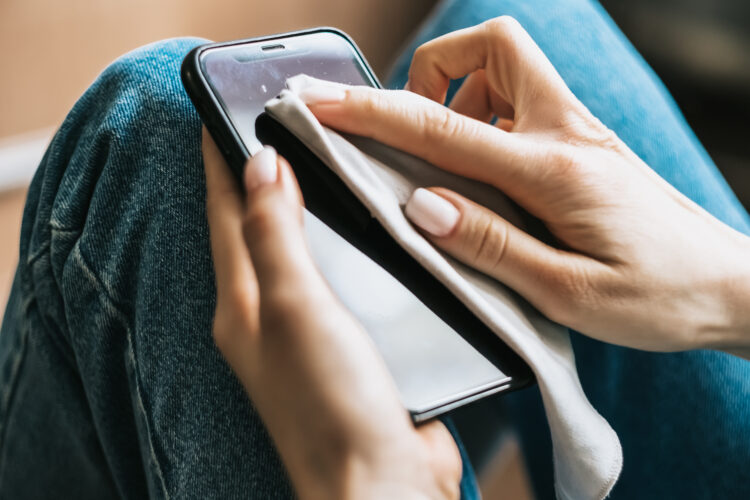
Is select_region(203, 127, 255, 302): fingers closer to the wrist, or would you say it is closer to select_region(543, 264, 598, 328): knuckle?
select_region(543, 264, 598, 328): knuckle

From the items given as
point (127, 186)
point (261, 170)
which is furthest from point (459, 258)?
point (127, 186)

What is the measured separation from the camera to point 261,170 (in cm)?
31

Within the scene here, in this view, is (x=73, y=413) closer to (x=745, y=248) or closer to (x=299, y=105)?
(x=299, y=105)

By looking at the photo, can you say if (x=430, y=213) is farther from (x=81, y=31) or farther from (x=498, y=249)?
(x=81, y=31)

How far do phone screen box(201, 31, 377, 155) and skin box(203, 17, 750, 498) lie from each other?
32mm

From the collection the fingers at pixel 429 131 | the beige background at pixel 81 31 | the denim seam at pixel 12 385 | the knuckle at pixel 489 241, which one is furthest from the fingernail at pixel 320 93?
the beige background at pixel 81 31

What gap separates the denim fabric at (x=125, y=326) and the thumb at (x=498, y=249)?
0.13 m

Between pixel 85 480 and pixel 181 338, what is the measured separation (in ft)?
0.56

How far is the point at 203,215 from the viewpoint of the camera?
15.5 inches

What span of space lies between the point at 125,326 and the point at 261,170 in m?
0.16

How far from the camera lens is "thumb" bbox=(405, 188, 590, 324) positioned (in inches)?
13.6

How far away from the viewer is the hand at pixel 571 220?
351 millimetres

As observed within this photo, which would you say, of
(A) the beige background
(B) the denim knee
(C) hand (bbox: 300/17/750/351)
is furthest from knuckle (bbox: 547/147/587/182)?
(A) the beige background

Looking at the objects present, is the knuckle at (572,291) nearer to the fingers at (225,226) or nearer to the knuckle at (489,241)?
the knuckle at (489,241)
